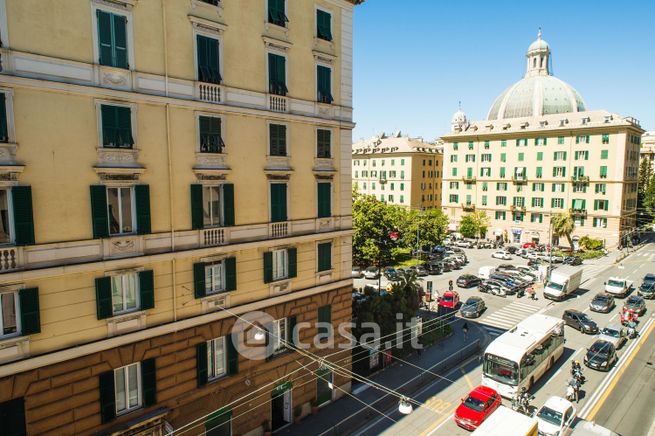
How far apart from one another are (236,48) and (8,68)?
9136 millimetres

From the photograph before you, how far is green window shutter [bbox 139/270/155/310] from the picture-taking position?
17.1 metres

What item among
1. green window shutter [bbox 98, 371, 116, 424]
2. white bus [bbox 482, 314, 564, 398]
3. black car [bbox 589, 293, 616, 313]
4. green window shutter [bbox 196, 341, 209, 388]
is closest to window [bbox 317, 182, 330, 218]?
green window shutter [bbox 196, 341, 209, 388]

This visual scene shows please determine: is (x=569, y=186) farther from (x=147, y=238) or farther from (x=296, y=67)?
(x=147, y=238)

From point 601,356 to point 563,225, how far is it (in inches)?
1895

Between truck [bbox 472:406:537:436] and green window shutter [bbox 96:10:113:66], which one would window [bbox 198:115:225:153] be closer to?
green window shutter [bbox 96:10:113:66]

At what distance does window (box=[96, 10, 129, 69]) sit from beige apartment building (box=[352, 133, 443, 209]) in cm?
7976

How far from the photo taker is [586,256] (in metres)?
69.7

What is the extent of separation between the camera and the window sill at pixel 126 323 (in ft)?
53.9

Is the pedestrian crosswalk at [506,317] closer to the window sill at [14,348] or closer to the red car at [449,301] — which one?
the red car at [449,301]

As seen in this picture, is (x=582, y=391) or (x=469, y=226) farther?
(x=469, y=226)

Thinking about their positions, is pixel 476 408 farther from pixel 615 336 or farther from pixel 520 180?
pixel 520 180

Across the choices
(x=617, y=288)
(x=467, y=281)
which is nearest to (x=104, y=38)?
(x=467, y=281)

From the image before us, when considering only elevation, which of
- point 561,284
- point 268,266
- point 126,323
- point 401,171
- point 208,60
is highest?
point 208,60

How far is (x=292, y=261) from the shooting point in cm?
2269
